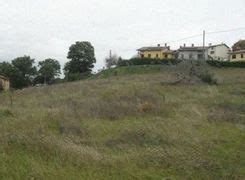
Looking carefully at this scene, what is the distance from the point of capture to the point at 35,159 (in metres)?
7.46

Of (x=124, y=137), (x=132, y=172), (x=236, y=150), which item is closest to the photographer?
(x=132, y=172)

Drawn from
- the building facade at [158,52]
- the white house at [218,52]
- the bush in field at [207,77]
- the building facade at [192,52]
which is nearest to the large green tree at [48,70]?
the building facade at [158,52]

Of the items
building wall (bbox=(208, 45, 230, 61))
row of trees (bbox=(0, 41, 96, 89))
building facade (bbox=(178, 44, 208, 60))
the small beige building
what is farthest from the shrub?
building wall (bbox=(208, 45, 230, 61))

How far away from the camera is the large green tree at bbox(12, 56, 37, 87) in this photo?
8069cm

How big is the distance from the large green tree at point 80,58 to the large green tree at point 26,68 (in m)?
9.30

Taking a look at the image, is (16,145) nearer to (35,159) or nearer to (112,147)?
(35,159)

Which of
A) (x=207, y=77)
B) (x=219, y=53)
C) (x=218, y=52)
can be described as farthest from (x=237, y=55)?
(x=207, y=77)

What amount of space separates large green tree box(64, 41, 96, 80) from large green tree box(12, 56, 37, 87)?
30.5 ft

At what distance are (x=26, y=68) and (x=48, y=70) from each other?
497 centimetres

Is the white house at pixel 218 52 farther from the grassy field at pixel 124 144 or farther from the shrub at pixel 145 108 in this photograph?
the grassy field at pixel 124 144

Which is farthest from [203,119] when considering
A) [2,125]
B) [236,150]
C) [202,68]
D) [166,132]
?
[202,68]

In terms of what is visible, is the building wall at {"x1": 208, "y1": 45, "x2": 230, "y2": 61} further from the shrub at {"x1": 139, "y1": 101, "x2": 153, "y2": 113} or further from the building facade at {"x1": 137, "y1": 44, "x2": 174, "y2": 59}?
the shrub at {"x1": 139, "y1": 101, "x2": 153, "y2": 113}

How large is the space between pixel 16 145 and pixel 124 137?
→ 3.68 metres

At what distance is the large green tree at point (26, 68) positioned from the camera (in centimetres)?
8069
